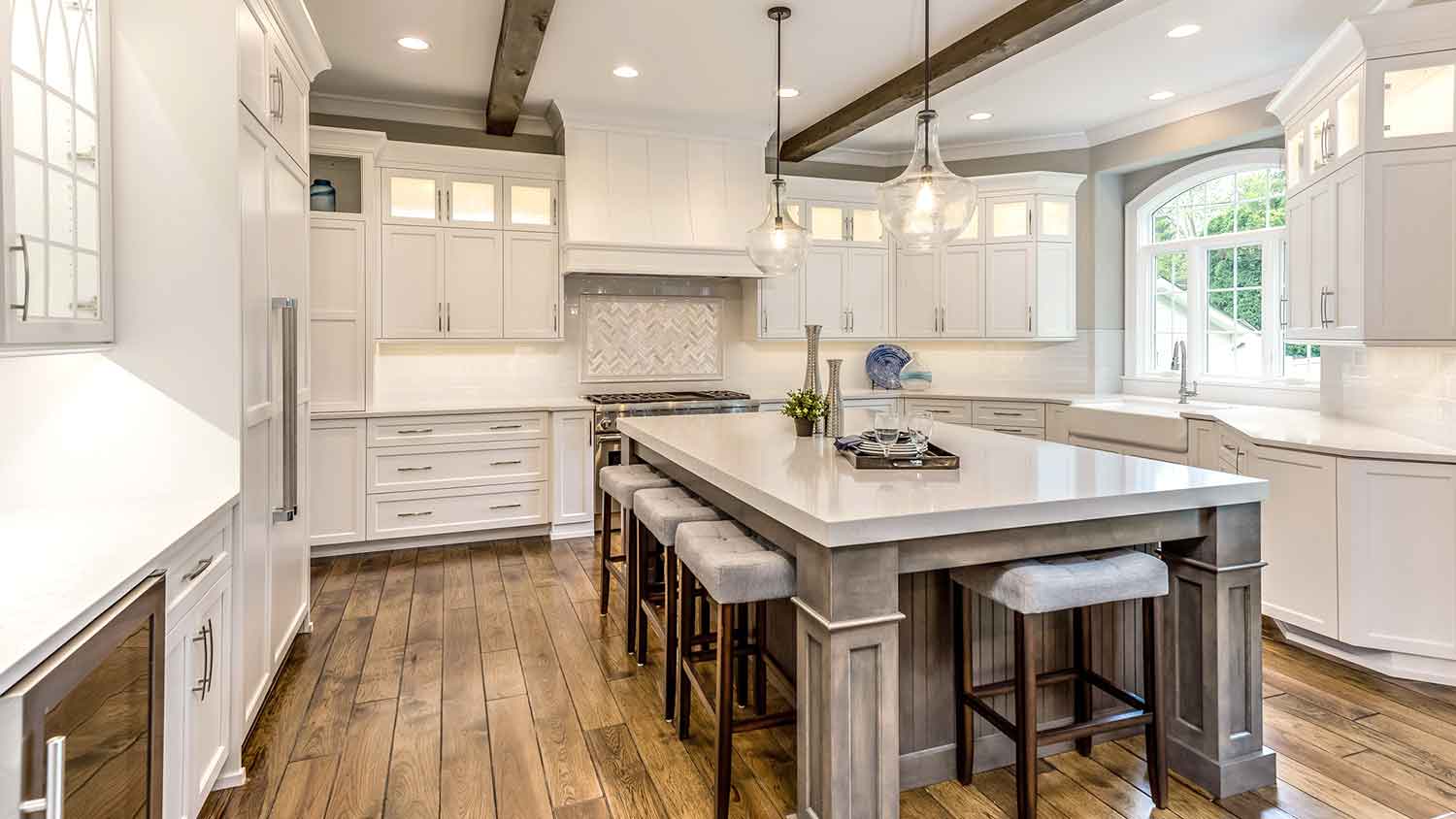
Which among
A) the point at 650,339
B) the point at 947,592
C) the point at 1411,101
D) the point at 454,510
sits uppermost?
the point at 1411,101

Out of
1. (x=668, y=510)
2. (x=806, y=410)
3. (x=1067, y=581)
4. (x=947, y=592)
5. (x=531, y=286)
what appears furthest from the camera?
(x=531, y=286)

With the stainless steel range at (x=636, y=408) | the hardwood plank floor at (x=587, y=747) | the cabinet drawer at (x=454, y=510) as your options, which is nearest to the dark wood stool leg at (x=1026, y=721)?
the hardwood plank floor at (x=587, y=747)

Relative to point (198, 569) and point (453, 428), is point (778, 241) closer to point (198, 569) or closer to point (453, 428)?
point (453, 428)

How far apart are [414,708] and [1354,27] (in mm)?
4390

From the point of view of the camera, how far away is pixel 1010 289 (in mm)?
5922

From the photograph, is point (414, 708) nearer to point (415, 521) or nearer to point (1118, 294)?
point (415, 521)

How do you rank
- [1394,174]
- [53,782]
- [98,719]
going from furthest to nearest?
[1394,174] → [98,719] → [53,782]

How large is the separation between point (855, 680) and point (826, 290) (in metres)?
4.62

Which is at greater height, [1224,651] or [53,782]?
[53,782]

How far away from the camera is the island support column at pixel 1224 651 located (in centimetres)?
214

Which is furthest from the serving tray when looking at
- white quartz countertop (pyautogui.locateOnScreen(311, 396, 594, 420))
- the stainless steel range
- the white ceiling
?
white quartz countertop (pyautogui.locateOnScreen(311, 396, 594, 420))

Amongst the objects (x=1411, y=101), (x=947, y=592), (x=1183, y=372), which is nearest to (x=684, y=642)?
(x=947, y=592)

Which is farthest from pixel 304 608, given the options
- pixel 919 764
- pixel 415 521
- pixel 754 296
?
pixel 754 296

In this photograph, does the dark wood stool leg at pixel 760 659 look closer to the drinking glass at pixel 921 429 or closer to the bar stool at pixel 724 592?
the bar stool at pixel 724 592
